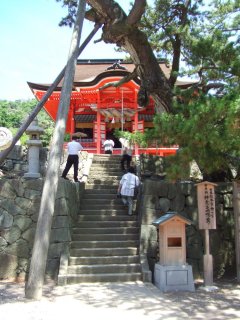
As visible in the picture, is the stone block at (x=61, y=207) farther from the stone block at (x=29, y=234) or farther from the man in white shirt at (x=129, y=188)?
the man in white shirt at (x=129, y=188)

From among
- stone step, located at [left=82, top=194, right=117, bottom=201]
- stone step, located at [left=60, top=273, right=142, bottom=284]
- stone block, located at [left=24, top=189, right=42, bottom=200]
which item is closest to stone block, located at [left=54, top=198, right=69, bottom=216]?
stone block, located at [left=24, top=189, right=42, bottom=200]

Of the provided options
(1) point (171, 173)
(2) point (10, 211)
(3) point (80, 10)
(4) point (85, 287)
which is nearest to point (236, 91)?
(1) point (171, 173)

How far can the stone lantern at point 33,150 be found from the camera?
8.64m

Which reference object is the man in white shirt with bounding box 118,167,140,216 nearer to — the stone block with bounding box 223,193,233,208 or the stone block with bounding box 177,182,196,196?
the stone block with bounding box 177,182,196,196

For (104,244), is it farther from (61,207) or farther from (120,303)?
(120,303)

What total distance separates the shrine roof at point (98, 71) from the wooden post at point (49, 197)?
698cm

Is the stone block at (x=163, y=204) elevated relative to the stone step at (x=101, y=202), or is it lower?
lower

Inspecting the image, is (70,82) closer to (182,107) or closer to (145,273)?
(182,107)

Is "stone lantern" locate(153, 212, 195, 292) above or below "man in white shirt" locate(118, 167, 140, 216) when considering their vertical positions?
below

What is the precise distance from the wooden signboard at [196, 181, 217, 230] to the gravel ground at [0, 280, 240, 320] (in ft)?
4.03

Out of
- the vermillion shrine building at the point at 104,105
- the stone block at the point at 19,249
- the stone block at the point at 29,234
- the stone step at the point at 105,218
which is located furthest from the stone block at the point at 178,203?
the vermillion shrine building at the point at 104,105

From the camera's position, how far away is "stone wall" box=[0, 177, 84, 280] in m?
7.59

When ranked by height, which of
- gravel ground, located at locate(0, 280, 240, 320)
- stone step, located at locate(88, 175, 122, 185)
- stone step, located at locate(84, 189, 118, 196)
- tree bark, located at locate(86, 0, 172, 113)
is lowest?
gravel ground, located at locate(0, 280, 240, 320)

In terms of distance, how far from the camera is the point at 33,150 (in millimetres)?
8977
